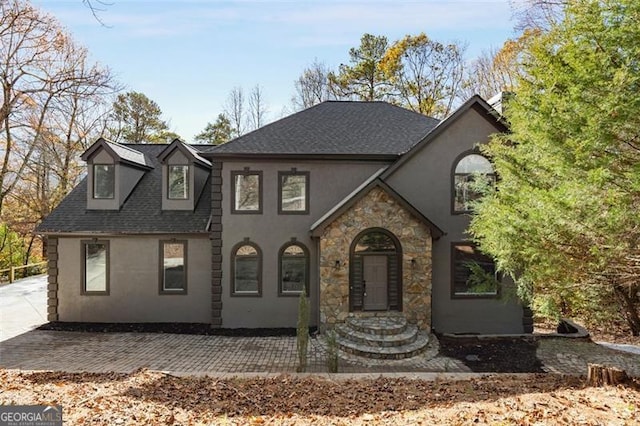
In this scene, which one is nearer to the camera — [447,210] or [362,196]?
[362,196]

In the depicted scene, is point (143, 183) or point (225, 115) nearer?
point (143, 183)

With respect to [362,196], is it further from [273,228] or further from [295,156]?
[273,228]

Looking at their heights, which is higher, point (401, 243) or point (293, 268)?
point (401, 243)

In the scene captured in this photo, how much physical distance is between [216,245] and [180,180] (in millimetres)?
3025

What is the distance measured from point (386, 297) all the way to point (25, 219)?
85.8 feet

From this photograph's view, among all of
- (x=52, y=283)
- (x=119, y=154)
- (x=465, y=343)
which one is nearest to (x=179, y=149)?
(x=119, y=154)

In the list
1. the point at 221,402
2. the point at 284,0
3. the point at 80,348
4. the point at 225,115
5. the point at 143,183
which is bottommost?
the point at 80,348

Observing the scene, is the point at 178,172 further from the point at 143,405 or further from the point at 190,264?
the point at 143,405

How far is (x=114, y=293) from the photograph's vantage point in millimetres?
11242

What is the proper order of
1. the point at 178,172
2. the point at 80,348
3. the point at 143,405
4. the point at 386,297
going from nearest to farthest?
the point at 143,405, the point at 80,348, the point at 386,297, the point at 178,172

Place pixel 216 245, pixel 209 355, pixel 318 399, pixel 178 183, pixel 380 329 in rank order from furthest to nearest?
pixel 178 183, pixel 216 245, pixel 380 329, pixel 209 355, pixel 318 399

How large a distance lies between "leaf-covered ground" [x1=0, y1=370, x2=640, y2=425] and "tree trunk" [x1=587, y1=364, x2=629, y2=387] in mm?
158

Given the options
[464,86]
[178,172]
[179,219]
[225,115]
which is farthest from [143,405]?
[225,115]

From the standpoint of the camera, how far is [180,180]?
12.0m
